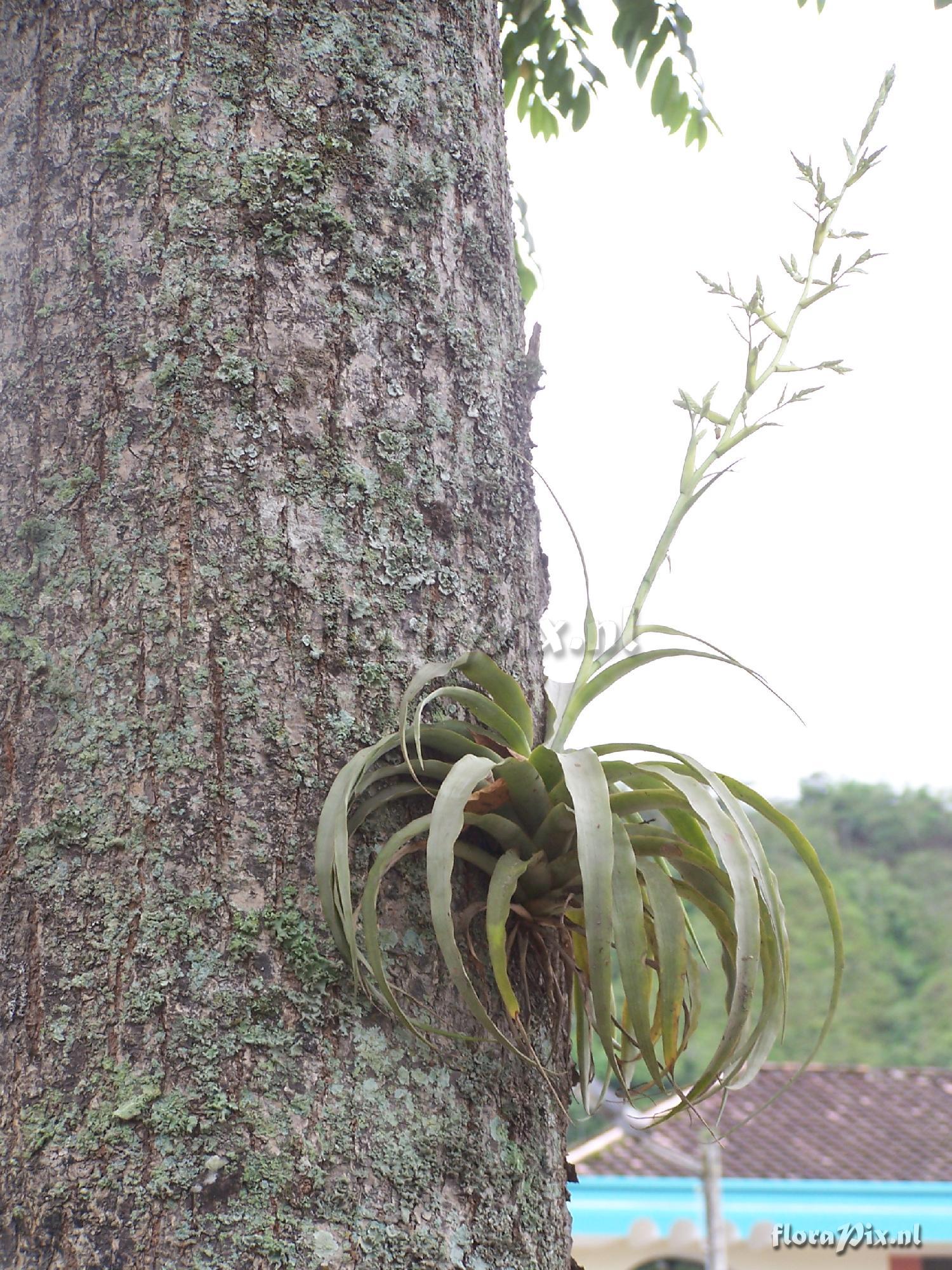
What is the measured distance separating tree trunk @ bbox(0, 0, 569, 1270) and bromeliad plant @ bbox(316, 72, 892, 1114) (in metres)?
0.05

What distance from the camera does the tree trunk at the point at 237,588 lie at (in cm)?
83

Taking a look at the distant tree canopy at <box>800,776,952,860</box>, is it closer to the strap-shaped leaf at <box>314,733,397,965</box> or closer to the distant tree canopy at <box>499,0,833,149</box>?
the distant tree canopy at <box>499,0,833,149</box>

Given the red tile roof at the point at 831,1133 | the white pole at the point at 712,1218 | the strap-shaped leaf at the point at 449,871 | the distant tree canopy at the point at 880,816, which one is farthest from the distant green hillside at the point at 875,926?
the strap-shaped leaf at the point at 449,871

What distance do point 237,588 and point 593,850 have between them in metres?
0.38

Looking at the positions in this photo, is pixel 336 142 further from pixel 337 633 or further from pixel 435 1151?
pixel 435 1151

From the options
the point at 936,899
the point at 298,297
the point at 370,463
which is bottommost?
the point at 370,463

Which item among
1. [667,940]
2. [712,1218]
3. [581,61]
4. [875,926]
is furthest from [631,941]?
[875,926]

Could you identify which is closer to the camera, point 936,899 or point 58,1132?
point 58,1132

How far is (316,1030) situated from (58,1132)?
8.3 inches

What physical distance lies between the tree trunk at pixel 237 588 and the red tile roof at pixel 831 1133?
768cm

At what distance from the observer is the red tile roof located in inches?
329

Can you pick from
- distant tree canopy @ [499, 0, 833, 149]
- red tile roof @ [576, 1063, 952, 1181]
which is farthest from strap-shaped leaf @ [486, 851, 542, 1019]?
red tile roof @ [576, 1063, 952, 1181]

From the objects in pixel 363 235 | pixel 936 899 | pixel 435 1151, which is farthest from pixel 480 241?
pixel 936 899

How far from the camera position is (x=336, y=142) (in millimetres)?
1049
